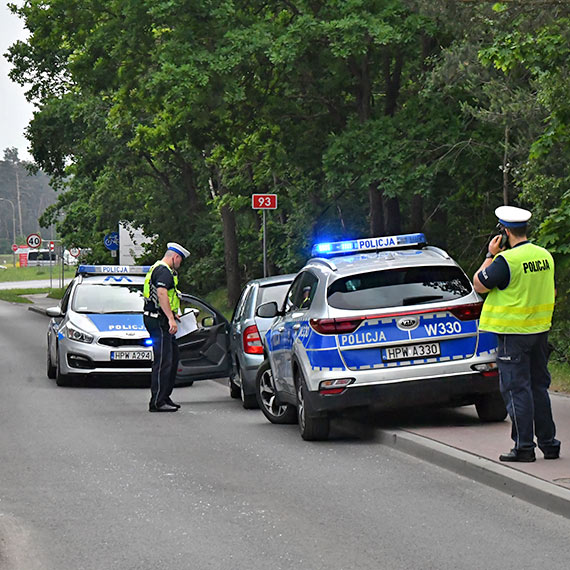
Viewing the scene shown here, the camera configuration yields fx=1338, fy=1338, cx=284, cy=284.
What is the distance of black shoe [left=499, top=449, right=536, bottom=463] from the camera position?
925cm

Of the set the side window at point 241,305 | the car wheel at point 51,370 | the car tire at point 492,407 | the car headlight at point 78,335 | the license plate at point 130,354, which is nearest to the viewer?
the car tire at point 492,407

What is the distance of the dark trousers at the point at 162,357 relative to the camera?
1450cm

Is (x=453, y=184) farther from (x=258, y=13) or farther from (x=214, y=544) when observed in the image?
(x=214, y=544)

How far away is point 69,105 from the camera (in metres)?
42.8

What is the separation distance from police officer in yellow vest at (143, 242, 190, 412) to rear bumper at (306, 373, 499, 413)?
11.2 ft

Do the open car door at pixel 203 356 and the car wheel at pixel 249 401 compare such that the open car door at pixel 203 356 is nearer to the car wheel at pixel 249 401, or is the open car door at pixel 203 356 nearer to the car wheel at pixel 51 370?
the car wheel at pixel 249 401

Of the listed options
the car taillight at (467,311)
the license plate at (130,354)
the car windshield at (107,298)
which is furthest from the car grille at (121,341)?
the car taillight at (467,311)

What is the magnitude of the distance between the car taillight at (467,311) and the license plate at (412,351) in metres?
0.32

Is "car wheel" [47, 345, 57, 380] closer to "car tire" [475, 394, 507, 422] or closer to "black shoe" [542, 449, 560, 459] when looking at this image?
"car tire" [475, 394, 507, 422]

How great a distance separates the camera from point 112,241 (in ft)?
154

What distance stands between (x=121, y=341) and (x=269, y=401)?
4.97 m

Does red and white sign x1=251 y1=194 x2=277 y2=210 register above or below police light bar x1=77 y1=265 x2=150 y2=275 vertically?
above

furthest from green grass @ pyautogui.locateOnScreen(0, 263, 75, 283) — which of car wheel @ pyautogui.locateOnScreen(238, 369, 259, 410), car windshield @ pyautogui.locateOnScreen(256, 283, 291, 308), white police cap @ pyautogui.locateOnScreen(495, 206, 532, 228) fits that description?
white police cap @ pyautogui.locateOnScreen(495, 206, 532, 228)

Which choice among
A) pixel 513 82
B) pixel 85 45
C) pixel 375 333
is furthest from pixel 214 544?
pixel 85 45
